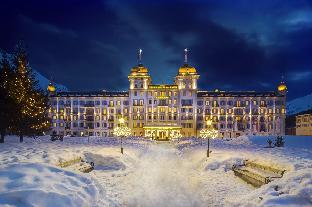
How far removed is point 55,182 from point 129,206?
2.58 meters

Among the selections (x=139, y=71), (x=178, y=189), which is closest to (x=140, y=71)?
(x=139, y=71)

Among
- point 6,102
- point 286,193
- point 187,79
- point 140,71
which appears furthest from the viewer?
point 140,71

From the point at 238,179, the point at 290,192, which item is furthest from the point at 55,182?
the point at 238,179

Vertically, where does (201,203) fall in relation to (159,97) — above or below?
below

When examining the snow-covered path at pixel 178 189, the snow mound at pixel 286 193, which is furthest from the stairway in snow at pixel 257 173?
the snow mound at pixel 286 193

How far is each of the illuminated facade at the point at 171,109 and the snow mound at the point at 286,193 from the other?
103 meters

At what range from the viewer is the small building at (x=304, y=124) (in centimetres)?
12468

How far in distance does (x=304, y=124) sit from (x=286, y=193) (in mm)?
131959

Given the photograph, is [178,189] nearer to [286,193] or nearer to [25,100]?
[286,193]

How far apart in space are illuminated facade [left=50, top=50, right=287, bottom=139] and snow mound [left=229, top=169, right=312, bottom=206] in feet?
337

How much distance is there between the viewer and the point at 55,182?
36.1ft

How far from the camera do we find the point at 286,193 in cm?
1105

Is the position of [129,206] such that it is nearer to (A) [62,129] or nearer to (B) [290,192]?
(B) [290,192]

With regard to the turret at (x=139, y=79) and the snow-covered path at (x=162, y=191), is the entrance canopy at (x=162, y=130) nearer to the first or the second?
the turret at (x=139, y=79)
